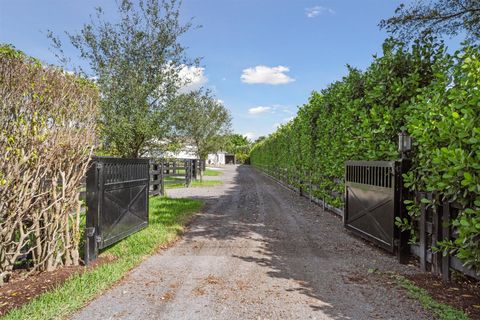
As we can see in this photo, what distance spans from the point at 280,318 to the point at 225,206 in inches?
294

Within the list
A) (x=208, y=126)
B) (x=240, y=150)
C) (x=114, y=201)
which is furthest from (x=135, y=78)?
(x=240, y=150)

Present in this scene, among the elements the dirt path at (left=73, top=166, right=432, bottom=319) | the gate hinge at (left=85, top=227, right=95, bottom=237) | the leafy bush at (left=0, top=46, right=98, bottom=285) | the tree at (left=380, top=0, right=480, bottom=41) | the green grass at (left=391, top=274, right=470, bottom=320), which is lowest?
the dirt path at (left=73, top=166, right=432, bottom=319)

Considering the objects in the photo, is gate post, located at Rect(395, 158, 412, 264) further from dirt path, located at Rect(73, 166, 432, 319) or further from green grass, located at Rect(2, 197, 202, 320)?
green grass, located at Rect(2, 197, 202, 320)

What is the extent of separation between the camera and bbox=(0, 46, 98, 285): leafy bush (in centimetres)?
363

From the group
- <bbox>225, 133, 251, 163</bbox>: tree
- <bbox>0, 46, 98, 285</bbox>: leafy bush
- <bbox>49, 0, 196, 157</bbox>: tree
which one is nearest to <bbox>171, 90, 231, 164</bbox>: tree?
<bbox>49, 0, 196, 157</bbox>: tree

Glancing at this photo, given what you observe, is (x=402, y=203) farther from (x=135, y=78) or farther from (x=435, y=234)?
(x=135, y=78)

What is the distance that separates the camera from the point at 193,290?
146 inches

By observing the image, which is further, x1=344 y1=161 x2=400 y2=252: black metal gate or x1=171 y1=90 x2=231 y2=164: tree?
x1=171 y1=90 x2=231 y2=164: tree

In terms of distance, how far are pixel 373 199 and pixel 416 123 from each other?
1.91 meters

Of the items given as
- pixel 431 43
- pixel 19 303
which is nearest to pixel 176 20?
pixel 431 43

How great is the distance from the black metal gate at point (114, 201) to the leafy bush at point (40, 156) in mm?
199

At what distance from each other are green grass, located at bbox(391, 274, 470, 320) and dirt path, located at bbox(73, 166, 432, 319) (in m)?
0.13

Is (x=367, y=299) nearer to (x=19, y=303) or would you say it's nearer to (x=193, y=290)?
(x=193, y=290)

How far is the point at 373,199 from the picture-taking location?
18.6ft
